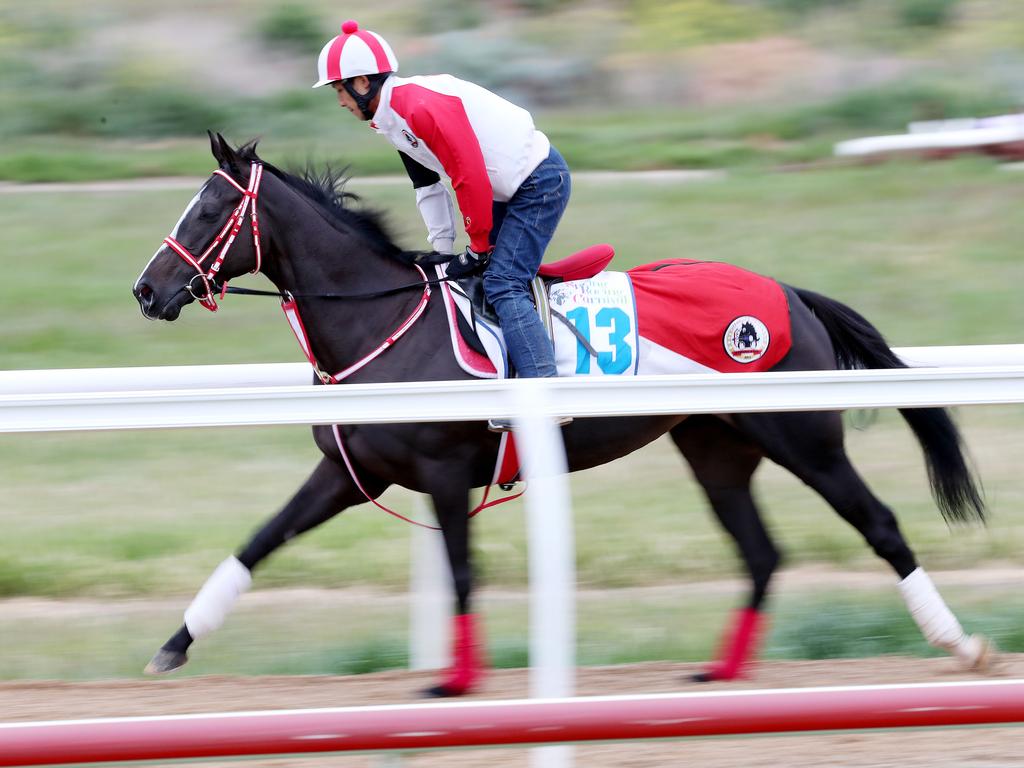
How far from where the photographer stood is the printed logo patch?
13.8ft

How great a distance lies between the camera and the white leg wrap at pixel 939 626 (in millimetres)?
4117

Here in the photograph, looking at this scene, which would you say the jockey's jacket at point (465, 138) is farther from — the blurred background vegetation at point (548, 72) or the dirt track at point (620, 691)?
the blurred background vegetation at point (548, 72)

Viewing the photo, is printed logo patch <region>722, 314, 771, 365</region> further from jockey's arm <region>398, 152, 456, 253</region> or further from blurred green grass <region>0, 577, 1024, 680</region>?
blurred green grass <region>0, 577, 1024, 680</region>

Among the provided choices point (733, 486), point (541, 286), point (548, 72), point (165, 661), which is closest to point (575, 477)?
point (733, 486)

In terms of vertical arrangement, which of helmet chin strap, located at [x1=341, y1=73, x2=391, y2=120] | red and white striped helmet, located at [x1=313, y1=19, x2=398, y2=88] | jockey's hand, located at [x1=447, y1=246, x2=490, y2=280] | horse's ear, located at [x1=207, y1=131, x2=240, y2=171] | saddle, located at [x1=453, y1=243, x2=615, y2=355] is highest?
red and white striped helmet, located at [x1=313, y1=19, x2=398, y2=88]

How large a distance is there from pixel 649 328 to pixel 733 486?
61 cm

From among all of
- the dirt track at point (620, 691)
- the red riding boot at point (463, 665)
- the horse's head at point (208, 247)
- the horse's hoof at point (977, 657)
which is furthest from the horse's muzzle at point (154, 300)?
the horse's hoof at point (977, 657)

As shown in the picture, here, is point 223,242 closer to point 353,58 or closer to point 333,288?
point 333,288

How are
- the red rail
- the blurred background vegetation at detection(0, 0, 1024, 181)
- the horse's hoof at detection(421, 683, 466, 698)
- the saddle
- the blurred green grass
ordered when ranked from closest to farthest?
the red rail < the horse's hoof at detection(421, 683, 466, 698) < the saddle < the blurred green grass < the blurred background vegetation at detection(0, 0, 1024, 181)

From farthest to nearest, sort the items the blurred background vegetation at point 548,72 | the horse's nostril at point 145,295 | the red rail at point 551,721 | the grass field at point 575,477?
the blurred background vegetation at point 548,72 → the grass field at point 575,477 → the horse's nostril at point 145,295 → the red rail at point 551,721

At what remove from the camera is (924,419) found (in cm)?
458

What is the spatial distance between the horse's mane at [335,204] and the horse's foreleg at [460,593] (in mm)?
797

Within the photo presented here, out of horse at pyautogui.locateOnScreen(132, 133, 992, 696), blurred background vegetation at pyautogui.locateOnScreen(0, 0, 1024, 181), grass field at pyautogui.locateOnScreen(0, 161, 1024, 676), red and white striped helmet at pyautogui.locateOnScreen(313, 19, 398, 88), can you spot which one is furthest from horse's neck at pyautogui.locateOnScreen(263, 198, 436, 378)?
blurred background vegetation at pyautogui.locateOnScreen(0, 0, 1024, 181)

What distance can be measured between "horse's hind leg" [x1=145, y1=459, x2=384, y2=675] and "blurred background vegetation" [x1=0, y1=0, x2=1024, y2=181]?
652 centimetres
